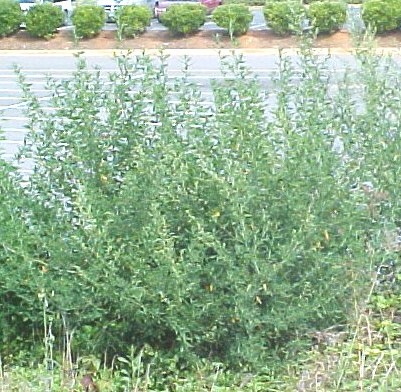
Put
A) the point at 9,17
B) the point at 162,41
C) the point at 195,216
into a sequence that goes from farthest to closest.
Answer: the point at 9,17 → the point at 162,41 → the point at 195,216

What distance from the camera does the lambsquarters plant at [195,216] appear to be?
12.7 feet

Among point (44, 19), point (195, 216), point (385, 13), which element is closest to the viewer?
point (195, 216)

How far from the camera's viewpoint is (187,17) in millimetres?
23609

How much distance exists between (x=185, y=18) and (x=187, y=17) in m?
0.06

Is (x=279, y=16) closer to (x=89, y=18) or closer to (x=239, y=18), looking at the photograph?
(x=239, y=18)

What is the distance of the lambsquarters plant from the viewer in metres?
3.87

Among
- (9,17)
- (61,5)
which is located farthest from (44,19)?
(61,5)

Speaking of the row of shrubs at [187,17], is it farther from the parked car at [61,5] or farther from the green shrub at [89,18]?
the parked car at [61,5]

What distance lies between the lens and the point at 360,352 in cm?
402

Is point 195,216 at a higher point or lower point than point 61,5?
higher

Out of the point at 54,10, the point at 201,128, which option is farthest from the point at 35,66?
the point at 201,128

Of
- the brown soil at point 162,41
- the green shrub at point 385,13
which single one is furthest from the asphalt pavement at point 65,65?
the green shrub at point 385,13

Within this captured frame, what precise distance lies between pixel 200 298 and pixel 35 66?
17584 millimetres

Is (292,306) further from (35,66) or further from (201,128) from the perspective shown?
(35,66)
